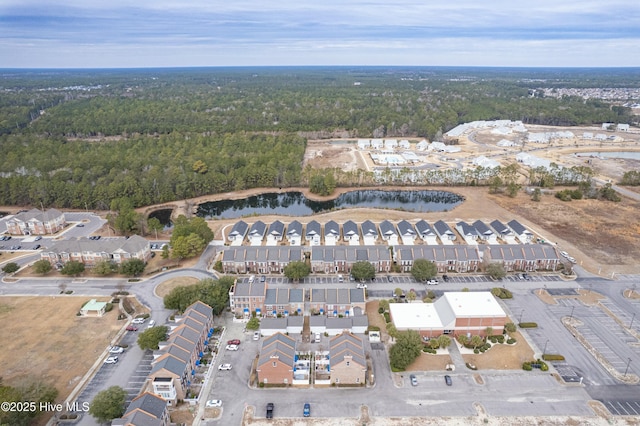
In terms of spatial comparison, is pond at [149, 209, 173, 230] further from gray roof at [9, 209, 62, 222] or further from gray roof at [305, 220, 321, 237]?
gray roof at [305, 220, 321, 237]

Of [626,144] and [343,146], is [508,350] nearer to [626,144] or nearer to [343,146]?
[343,146]

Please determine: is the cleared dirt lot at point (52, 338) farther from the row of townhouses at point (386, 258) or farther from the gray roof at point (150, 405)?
the row of townhouses at point (386, 258)

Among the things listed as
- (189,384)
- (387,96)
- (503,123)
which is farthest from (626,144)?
(189,384)

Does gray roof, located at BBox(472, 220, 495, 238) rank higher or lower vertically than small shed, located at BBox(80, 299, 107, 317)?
higher

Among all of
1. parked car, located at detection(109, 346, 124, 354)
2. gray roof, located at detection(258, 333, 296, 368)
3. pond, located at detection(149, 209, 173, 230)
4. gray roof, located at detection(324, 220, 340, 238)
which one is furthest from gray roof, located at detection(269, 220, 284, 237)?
parked car, located at detection(109, 346, 124, 354)

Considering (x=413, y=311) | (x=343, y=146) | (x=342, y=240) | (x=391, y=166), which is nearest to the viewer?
(x=413, y=311)

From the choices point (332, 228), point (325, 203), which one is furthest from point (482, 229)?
point (325, 203)

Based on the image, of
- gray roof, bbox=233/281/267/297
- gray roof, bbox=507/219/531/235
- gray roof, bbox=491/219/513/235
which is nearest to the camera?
gray roof, bbox=233/281/267/297
